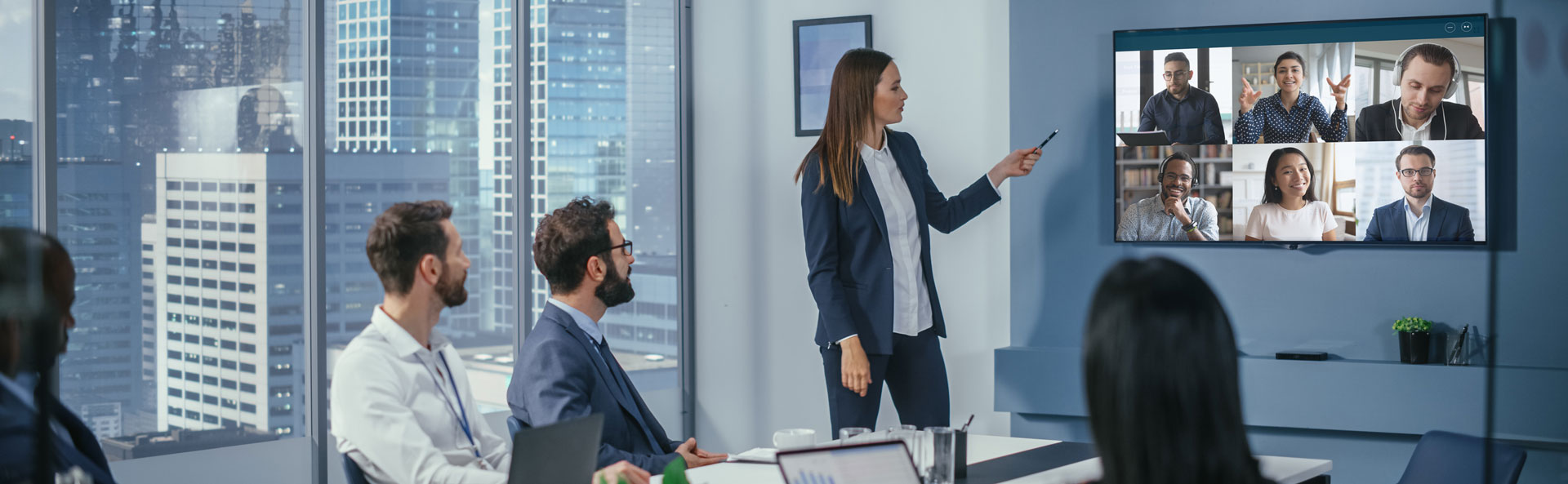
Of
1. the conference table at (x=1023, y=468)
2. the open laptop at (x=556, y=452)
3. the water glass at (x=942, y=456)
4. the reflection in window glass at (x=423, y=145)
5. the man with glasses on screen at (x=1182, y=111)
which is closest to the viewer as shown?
the open laptop at (x=556, y=452)

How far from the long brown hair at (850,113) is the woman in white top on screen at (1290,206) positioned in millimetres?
1520

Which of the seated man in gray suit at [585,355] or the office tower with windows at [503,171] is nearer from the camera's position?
the seated man in gray suit at [585,355]

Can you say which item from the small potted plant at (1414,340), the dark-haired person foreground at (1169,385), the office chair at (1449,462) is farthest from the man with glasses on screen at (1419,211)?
the dark-haired person foreground at (1169,385)

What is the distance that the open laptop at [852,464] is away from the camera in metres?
→ 1.79

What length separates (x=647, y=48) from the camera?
5.02m

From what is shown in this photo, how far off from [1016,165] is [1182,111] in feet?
2.55

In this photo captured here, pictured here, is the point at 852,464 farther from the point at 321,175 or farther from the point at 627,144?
the point at 627,144

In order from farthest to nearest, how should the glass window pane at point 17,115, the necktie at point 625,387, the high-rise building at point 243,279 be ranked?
the high-rise building at point 243,279 < the glass window pane at point 17,115 < the necktie at point 625,387

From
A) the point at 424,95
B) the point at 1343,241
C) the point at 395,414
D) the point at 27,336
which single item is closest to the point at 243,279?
the point at 424,95

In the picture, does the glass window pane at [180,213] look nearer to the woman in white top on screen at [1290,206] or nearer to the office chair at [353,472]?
the office chair at [353,472]

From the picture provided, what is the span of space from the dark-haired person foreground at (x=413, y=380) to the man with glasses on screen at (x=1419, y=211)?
2.92 meters

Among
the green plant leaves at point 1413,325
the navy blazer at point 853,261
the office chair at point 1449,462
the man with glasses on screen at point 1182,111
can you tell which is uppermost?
the man with glasses on screen at point 1182,111

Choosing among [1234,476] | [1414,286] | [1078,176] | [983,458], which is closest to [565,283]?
[983,458]

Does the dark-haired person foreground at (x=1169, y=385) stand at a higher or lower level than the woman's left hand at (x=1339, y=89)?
lower
